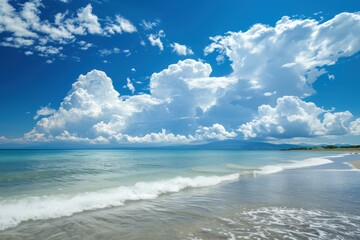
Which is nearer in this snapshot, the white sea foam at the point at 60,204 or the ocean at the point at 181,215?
the ocean at the point at 181,215

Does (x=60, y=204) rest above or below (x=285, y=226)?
above

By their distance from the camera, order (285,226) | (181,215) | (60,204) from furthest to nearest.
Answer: (60,204), (181,215), (285,226)

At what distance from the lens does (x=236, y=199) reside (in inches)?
579

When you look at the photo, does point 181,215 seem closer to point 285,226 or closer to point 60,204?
point 285,226

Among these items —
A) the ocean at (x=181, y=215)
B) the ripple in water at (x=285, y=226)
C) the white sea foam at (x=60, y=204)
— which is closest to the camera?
the ripple in water at (x=285, y=226)

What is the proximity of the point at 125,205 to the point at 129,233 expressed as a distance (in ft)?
15.8

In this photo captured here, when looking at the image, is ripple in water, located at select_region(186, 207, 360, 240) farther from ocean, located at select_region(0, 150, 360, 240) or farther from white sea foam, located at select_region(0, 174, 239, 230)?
white sea foam, located at select_region(0, 174, 239, 230)

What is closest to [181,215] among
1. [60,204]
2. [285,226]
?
[285,226]

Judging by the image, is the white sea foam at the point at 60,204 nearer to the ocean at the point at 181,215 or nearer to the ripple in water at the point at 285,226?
the ocean at the point at 181,215

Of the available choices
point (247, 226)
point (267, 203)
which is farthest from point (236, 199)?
point (247, 226)

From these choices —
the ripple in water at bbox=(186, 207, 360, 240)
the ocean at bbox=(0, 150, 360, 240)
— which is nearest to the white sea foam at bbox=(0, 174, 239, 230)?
the ocean at bbox=(0, 150, 360, 240)

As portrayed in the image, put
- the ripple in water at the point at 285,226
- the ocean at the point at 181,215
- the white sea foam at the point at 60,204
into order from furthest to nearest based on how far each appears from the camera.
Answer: the white sea foam at the point at 60,204 < the ocean at the point at 181,215 < the ripple in water at the point at 285,226

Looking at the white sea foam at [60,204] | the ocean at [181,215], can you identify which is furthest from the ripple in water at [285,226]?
the white sea foam at [60,204]

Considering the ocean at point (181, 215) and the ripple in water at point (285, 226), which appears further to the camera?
the ocean at point (181, 215)
